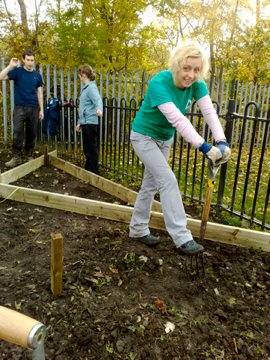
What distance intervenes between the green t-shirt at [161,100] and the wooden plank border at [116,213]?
108 cm

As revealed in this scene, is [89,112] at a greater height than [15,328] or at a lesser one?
greater

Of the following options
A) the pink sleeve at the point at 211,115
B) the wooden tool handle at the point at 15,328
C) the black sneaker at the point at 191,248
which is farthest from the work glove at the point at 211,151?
the wooden tool handle at the point at 15,328

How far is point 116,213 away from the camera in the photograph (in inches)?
157

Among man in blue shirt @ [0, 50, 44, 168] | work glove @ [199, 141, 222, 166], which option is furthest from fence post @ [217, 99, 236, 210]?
man in blue shirt @ [0, 50, 44, 168]

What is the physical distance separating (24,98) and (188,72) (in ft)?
14.8

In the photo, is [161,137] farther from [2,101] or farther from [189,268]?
[2,101]

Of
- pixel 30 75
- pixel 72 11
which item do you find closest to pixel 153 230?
pixel 30 75

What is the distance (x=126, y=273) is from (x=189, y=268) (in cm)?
59

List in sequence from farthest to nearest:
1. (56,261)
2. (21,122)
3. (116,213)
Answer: (21,122)
(116,213)
(56,261)

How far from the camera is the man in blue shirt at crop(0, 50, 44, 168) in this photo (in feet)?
20.6

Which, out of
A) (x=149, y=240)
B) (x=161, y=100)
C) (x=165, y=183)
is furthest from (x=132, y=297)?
(x=161, y=100)

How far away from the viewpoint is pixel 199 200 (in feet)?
16.0

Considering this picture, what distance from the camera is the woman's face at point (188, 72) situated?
2.72 m

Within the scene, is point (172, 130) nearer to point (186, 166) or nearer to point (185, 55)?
point (185, 55)
